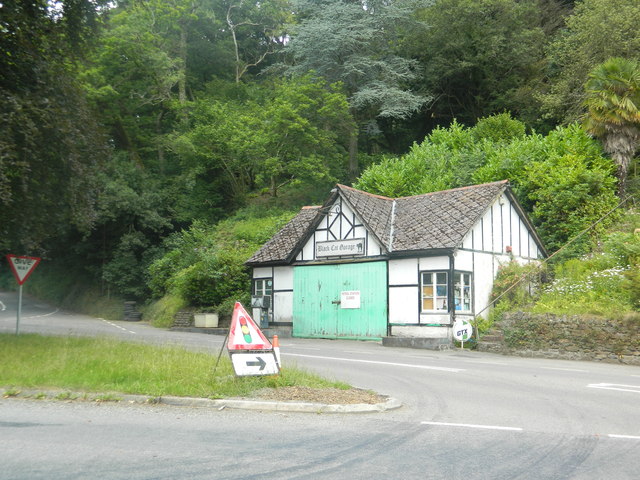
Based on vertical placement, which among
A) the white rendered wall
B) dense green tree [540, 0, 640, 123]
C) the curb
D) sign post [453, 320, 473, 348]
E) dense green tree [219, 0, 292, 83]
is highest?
dense green tree [219, 0, 292, 83]

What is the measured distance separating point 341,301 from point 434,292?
392 centimetres

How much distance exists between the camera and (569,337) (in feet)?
59.6

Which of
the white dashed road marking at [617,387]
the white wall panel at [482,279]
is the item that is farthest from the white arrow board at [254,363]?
the white wall panel at [482,279]

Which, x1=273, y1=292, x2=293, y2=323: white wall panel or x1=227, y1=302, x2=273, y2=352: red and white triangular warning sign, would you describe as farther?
x1=273, y1=292, x2=293, y2=323: white wall panel

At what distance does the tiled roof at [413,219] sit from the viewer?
877 inches

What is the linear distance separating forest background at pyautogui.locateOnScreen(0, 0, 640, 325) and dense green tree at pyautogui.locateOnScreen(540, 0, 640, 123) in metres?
0.11

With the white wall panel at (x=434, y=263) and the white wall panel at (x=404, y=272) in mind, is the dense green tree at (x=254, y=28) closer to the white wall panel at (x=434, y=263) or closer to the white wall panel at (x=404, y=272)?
the white wall panel at (x=404, y=272)

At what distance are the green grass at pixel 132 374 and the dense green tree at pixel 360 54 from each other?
2826 centimetres

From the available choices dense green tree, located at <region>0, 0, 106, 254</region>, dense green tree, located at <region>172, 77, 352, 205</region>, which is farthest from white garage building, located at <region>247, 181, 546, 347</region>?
dense green tree, located at <region>0, 0, 106, 254</region>

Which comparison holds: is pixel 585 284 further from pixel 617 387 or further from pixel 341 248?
pixel 617 387

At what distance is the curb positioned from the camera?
8703mm

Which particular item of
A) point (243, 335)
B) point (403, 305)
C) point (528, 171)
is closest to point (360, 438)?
point (243, 335)

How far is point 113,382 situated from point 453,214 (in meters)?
15.9

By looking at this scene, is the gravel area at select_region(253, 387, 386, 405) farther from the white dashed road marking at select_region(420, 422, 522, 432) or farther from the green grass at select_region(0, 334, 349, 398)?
the white dashed road marking at select_region(420, 422, 522, 432)
